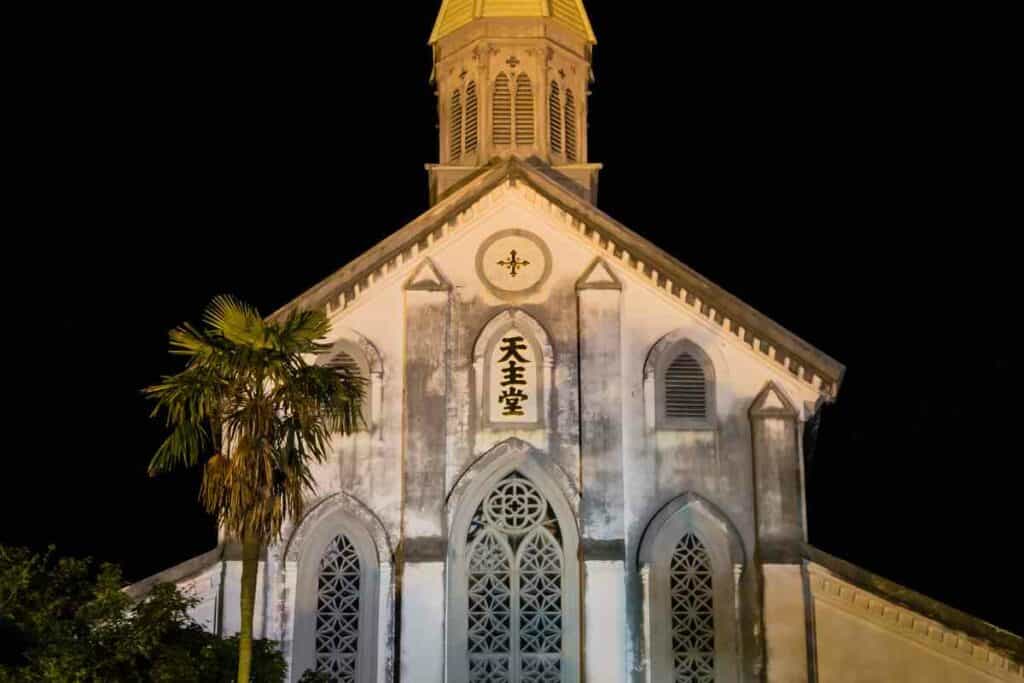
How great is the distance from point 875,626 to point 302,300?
13.9 meters

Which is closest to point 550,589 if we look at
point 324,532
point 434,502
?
point 434,502

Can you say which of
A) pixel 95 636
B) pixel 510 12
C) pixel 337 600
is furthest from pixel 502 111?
pixel 95 636

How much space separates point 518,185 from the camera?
31.2 meters

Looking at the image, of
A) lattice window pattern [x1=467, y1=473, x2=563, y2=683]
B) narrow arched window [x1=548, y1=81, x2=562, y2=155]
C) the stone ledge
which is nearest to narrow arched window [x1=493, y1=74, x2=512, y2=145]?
narrow arched window [x1=548, y1=81, x2=562, y2=155]

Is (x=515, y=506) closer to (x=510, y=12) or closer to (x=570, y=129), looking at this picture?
(x=570, y=129)

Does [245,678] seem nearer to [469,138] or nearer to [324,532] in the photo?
[324,532]

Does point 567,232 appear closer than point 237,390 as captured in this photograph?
No

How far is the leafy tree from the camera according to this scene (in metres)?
19.6

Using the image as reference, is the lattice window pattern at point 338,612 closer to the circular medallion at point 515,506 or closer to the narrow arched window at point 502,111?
the circular medallion at point 515,506

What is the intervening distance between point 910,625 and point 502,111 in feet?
53.1

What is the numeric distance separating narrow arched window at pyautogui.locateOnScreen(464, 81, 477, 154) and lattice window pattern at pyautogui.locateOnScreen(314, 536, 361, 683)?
11530mm

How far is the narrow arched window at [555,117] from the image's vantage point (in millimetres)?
35625

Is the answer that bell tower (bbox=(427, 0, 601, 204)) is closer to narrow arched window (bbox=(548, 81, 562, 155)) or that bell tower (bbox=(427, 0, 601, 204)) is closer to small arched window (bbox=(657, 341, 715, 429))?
narrow arched window (bbox=(548, 81, 562, 155))

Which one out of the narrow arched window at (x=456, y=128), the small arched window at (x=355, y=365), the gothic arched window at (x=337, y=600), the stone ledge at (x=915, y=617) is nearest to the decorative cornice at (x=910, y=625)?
the stone ledge at (x=915, y=617)
